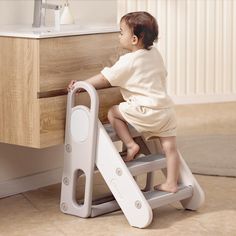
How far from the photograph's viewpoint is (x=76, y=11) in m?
3.38

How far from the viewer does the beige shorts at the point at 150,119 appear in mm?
2748

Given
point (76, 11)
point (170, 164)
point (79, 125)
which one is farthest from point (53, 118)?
point (76, 11)

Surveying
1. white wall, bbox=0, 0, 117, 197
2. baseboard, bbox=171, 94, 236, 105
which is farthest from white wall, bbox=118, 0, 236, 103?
white wall, bbox=0, 0, 117, 197

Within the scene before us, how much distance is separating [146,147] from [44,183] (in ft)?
1.81

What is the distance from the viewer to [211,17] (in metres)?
4.93

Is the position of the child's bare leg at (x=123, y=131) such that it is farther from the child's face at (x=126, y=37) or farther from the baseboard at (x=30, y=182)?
the baseboard at (x=30, y=182)

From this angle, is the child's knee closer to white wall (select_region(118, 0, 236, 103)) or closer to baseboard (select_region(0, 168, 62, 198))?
baseboard (select_region(0, 168, 62, 198))

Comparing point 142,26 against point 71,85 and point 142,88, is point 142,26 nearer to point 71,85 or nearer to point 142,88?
point 142,88

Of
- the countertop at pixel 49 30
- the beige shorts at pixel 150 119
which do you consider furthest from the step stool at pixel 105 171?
the countertop at pixel 49 30

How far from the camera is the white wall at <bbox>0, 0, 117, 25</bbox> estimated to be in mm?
3051

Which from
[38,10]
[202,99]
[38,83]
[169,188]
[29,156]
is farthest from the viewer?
[202,99]

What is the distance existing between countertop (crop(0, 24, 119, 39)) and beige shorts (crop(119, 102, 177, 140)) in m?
0.35

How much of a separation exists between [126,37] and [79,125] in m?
0.38

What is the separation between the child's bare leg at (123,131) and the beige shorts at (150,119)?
0.04m
